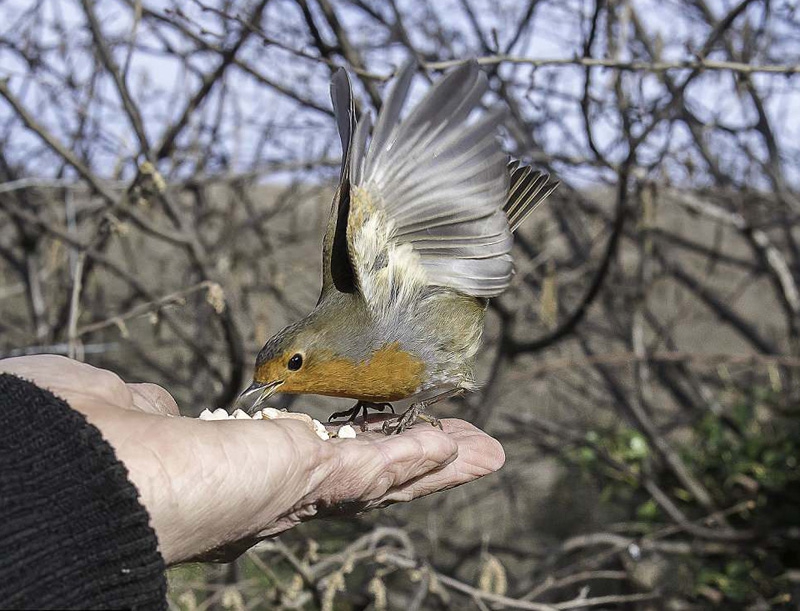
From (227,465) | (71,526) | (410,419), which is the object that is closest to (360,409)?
(410,419)

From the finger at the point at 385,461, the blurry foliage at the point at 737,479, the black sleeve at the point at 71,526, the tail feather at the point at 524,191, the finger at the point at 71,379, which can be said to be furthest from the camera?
the blurry foliage at the point at 737,479

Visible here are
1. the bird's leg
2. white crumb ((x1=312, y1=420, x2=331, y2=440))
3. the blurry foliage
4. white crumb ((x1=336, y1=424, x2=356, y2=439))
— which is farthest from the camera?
the blurry foliage

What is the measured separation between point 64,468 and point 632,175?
284 centimetres

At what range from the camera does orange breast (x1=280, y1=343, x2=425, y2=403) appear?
2.39 metres

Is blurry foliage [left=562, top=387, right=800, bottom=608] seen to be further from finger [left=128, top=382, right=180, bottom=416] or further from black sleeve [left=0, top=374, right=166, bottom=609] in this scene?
black sleeve [left=0, top=374, right=166, bottom=609]

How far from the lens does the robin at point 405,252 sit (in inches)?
89.7

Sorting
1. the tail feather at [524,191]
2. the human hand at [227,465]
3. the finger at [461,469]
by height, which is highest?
the tail feather at [524,191]

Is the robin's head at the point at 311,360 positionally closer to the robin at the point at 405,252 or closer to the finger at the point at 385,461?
the robin at the point at 405,252

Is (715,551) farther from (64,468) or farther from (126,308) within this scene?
(64,468)

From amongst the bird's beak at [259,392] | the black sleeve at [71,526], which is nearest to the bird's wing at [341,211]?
the bird's beak at [259,392]

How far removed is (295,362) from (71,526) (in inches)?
37.0

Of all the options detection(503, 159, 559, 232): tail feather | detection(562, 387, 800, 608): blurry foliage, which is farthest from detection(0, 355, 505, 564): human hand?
detection(562, 387, 800, 608): blurry foliage

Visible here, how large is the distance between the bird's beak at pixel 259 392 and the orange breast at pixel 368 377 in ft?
0.08

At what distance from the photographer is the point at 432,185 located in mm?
2420
